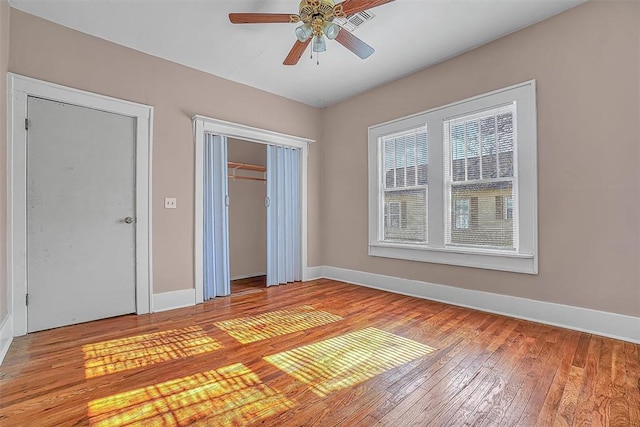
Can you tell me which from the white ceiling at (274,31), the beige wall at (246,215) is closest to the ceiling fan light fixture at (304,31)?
the white ceiling at (274,31)

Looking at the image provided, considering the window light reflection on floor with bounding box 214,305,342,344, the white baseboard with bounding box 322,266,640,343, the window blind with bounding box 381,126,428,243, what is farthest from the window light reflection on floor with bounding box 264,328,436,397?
the window blind with bounding box 381,126,428,243

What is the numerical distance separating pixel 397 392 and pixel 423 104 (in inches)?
129

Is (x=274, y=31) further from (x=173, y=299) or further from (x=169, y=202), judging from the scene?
(x=173, y=299)

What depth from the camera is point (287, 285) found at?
178 inches

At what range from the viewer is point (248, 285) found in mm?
4629

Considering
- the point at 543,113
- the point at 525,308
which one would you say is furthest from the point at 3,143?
the point at 525,308

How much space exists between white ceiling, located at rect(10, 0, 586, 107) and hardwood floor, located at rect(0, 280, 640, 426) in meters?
2.87

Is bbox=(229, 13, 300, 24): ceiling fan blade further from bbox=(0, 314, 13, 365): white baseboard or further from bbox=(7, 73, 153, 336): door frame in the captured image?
bbox=(0, 314, 13, 365): white baseboard

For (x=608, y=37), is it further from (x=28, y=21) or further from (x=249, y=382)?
(x=28, y=21)

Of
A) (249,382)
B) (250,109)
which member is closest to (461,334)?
(249,382)

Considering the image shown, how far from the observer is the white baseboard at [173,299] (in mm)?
3324

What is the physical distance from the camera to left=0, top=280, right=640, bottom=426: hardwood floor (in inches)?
60.7

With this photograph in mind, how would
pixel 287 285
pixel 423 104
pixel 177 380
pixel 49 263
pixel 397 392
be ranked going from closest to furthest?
pixel 397 392, pixel 177 380, pixel 49 263, pixel 423 104, pixel 287 285

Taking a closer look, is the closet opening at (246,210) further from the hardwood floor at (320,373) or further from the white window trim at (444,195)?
the hardwood floor at (320,373)
